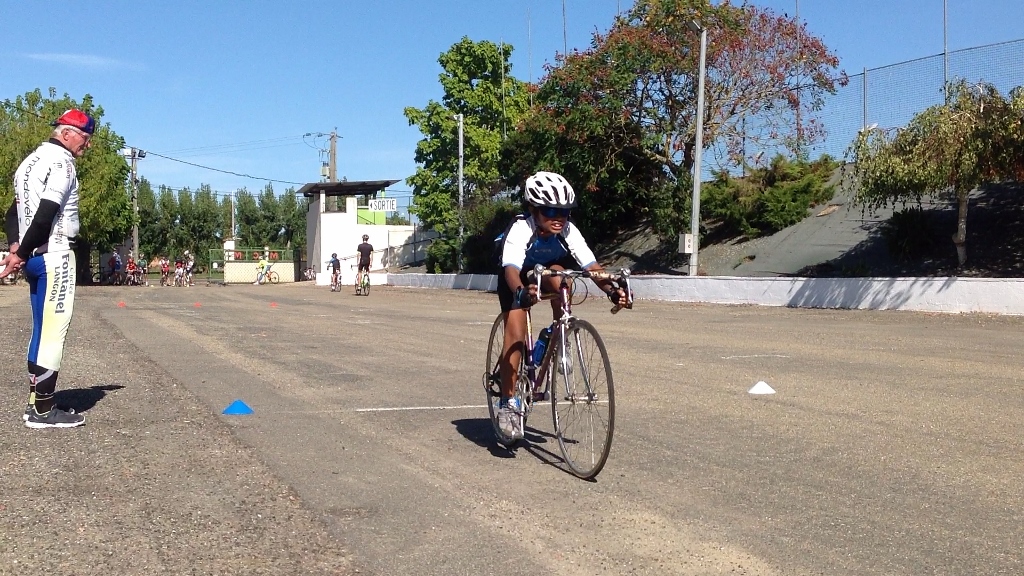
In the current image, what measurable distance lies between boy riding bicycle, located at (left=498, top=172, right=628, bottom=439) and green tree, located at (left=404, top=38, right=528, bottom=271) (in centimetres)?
5141

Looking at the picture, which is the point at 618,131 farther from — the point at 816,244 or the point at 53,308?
the point at 53,308

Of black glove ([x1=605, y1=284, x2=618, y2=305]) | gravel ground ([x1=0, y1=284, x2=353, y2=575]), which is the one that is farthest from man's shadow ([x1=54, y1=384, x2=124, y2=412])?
black glove ([x1=605, y1=284, x2=618, y2=305])

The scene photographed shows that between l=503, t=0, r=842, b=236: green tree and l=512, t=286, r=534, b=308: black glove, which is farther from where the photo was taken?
l=503, t=0, r=842, b=236: green tree

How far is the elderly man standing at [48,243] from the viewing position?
6.40 metres

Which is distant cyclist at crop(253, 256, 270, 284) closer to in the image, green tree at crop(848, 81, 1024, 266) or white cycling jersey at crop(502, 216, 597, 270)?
green tree at crop(848, 81, 1024, 266)

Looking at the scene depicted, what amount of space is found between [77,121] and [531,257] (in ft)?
10.3

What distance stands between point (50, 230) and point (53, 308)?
53 cm

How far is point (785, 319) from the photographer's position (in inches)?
797

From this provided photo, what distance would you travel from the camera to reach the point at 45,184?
21.0 feet

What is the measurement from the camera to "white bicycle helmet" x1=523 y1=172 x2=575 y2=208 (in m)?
5.50

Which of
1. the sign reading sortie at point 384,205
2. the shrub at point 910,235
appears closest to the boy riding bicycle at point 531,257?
the shrub at point 910,235

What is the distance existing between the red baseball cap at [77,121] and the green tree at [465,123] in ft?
166

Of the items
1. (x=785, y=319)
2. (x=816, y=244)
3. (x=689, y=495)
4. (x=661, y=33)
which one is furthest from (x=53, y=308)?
(x=661, y=33)

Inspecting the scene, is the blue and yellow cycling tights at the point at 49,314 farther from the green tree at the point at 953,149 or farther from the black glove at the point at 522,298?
the green tree at the point at 953,149
